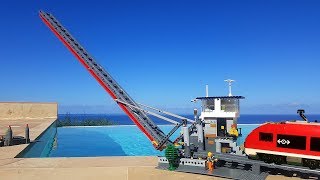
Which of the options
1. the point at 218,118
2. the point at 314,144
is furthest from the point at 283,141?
the point at 218,118

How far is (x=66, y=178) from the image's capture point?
1070 centimetres

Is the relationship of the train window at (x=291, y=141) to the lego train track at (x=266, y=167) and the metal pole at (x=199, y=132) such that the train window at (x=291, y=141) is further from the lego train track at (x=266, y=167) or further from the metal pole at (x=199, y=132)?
the metal pole at (x=199, y=132)

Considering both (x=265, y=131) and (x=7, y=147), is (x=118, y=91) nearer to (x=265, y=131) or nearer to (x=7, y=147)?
(x=7, y=147)

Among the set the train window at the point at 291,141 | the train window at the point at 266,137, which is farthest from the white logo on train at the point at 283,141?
the train window at the point at 266,137

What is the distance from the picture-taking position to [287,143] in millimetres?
9609

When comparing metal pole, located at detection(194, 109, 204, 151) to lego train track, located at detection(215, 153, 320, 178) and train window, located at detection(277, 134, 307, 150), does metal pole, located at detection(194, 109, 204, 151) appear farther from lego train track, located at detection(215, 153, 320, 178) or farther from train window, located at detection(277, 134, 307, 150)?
train window, located at detection(277, 134, 307, 150)

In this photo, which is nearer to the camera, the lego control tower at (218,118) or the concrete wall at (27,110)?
the lego control tower at (218,118)

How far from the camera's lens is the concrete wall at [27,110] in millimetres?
57438

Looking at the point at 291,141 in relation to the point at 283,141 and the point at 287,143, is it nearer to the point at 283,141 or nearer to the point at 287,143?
the point at 287,143

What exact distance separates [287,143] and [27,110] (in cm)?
5817

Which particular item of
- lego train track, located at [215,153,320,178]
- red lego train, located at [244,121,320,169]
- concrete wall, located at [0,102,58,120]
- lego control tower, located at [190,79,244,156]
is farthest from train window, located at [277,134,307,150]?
concrete wall, located at [0,102,58,120]

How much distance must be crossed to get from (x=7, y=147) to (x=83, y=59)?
716cm

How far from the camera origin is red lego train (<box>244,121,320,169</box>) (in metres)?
9.18

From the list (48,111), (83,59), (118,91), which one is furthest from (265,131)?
(48,111)
